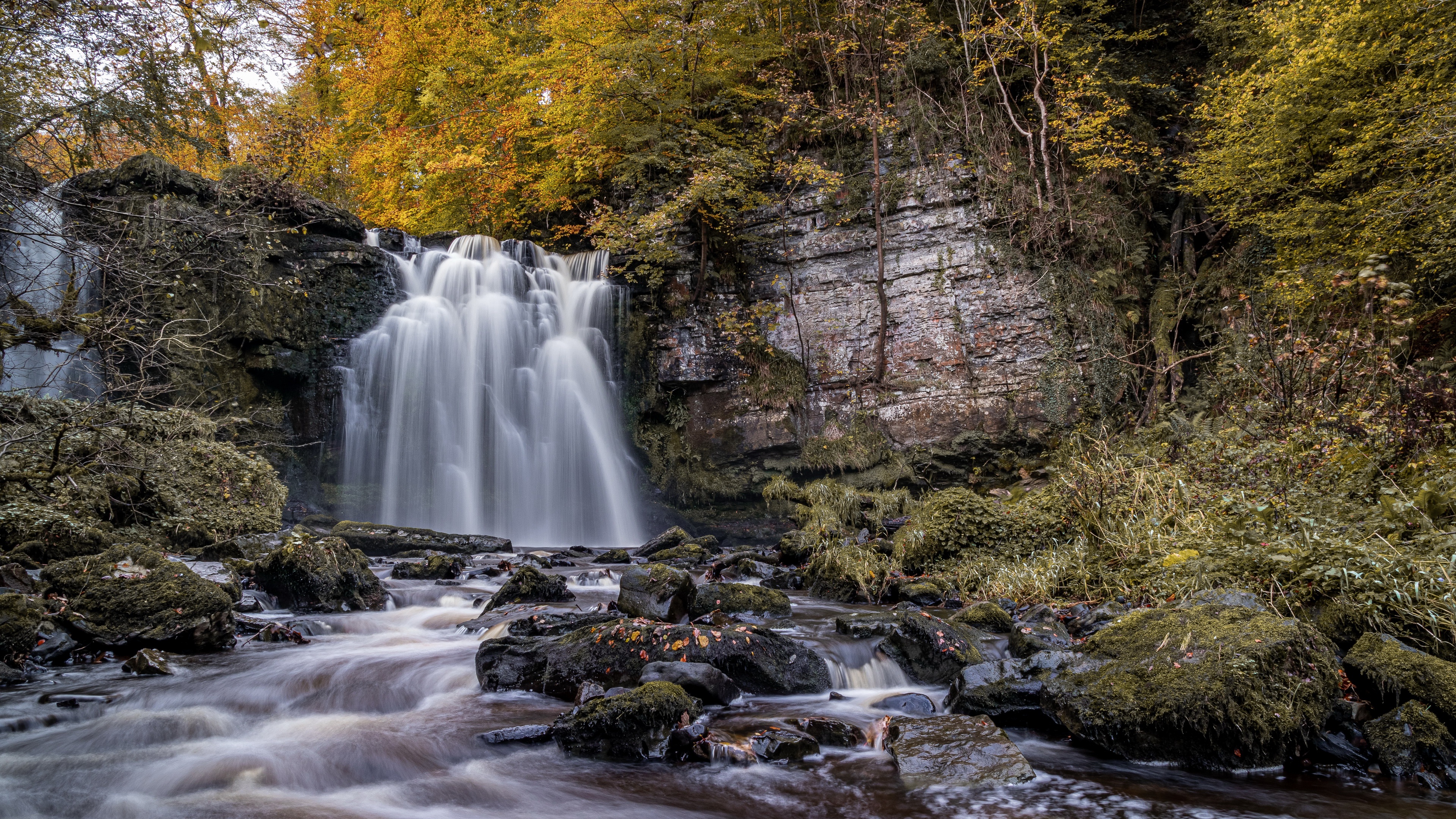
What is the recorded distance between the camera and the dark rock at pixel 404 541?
11586 millimetres

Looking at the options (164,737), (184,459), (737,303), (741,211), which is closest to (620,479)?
(737,303)

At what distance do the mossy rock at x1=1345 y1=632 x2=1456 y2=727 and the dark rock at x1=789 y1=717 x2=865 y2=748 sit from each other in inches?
114

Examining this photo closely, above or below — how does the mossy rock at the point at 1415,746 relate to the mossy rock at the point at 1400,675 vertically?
below

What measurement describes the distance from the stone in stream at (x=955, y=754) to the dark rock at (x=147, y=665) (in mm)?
5185

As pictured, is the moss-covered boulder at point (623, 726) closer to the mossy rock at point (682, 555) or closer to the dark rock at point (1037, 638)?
the dark rock at point (1037, 638)

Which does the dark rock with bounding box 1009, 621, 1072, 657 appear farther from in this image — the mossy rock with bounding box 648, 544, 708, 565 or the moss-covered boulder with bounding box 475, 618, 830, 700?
the mossy rock with bounding box 648, 544, 708, 565

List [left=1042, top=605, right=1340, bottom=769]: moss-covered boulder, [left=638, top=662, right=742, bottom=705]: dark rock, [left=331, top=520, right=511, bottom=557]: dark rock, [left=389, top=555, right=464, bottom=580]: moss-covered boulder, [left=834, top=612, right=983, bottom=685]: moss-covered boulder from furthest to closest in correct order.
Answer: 1. [left=331, top=520, right=511, bottom=557]: dark rock
2. [left=389, top=555, right=464, bottom=580]: moss-covered boulder
3. [left=834, top=612, right=983, bottom=685]: moss-covered boulder
4. [left=638, top=662, right=742, bottom=705]: dark rock
5. [left=1042, top=605, right=1340, bottom=769]: moss-covered boulder

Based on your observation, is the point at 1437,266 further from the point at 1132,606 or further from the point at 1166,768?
the point at 1166,768

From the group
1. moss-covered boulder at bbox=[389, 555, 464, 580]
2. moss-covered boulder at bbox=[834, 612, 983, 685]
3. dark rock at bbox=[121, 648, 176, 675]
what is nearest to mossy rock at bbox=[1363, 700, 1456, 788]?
moss-covered boulder at bbox=[834, 612, 983, 685]

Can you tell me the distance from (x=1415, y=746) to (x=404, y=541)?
39.5 ft

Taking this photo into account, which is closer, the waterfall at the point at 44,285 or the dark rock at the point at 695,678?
the waterfall at the point at 44,285

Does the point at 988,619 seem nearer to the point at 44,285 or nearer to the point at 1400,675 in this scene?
the point at 1400,675

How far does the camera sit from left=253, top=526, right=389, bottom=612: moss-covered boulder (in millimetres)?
7520

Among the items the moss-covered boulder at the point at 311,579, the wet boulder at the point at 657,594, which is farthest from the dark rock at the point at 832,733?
the moss-covered boulder at the point at 311,579
